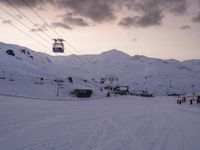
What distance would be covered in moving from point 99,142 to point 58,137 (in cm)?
201

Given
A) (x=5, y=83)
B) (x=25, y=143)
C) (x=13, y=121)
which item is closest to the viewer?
(x=25, y=143)

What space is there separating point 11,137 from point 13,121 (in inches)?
197

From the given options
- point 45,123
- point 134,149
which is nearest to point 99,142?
point 134,149

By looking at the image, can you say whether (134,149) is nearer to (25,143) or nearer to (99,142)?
(99,142)

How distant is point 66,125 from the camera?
19.8 metres

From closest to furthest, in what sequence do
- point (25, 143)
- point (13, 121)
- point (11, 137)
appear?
1. point (25, 143)
2. point (11, 137)
3. point (13, 121)

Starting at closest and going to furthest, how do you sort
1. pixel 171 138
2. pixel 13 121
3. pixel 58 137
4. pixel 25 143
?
1. pixel 25 143
2. pixel 58 137
3. pixel 171 138
4. pixel 13 121

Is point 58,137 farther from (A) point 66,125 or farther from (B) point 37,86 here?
(B) point 37,86

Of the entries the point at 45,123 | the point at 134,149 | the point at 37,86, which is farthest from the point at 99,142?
the point at 37,86

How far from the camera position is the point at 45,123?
19.7 m

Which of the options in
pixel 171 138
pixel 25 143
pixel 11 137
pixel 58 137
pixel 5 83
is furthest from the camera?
pixel 5 83

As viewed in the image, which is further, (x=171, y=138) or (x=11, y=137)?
(x=171, y=138)

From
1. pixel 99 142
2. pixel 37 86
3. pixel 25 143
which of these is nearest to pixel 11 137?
pixel 25 143

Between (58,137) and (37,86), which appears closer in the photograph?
(58,137)
